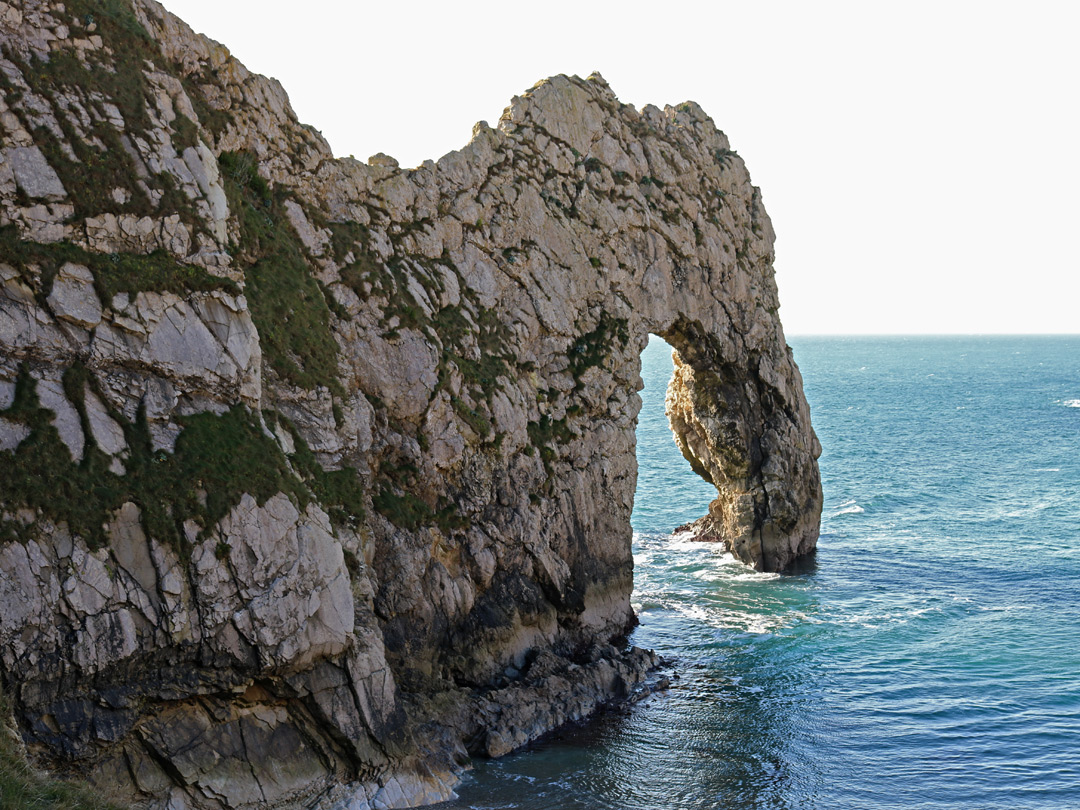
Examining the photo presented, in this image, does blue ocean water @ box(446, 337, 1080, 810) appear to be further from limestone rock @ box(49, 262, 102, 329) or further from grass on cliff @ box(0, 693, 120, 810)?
limestone rock @ box(49, 262, 102, 329)

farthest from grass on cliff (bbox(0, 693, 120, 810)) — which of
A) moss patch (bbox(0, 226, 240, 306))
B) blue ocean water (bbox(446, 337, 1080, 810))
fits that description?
moss patch (bbox(0, 226, 240, 306))

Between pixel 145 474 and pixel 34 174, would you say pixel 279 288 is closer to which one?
pixel 34 174

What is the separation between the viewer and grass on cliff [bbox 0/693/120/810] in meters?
19.6

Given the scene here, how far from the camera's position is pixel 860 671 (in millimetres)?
40438

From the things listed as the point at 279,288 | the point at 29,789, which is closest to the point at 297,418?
the point at 279,288

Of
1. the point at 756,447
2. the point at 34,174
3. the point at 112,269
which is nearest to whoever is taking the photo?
the point at 34,174

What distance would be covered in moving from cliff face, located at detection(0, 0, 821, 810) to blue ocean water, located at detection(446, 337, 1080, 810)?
3.36 m

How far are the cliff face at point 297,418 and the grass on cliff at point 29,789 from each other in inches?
37.4

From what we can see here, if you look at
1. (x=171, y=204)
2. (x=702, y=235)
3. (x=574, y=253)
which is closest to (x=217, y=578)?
(x=171, y=204)

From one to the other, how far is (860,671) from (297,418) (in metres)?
25.9

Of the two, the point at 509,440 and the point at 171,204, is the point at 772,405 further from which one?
the point at 171,204

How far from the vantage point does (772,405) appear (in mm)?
57250

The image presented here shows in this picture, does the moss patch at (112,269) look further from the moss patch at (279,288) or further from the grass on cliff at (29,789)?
the grass on cliff at (29,789)

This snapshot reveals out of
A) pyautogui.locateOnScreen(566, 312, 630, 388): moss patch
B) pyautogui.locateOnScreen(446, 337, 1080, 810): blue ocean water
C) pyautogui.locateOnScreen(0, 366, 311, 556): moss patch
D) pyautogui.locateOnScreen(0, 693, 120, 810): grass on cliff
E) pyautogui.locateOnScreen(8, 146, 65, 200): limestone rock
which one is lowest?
pyautogui.locateOnScreen(446, 337, 1080, 810): blue ocean water
